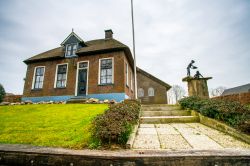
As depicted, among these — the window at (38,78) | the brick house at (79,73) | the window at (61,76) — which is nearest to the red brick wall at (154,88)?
the brick house at (79,73)

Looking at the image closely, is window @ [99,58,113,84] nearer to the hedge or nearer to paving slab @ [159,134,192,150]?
the hedge

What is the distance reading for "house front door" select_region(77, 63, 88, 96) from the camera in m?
13.8

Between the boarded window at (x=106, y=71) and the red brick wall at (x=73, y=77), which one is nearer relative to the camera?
the red brick wall at (x=73, y=77)

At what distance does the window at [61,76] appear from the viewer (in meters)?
14.5

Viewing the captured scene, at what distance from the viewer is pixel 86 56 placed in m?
14.3

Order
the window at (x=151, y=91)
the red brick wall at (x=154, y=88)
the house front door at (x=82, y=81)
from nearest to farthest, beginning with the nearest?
the house front door at (x=82, y=81) → the red brick wall at (x=154, y=88) → the window at (x=151, y=91)

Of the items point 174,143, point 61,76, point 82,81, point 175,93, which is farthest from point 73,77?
point 175,93

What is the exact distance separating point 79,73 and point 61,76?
195 cm

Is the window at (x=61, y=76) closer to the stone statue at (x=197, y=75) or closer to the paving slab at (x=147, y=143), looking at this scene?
the stone statue at (x=197, y=75)

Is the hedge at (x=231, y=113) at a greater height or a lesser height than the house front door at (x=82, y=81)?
lesser

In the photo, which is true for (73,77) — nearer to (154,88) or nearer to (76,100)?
(76,100)

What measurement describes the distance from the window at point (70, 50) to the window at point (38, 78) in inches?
119

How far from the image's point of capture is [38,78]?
15.5 meters

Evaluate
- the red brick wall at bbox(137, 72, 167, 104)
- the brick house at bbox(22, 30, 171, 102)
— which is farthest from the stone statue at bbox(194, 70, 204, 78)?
the red brick wall at bbox(137, 72, 167, 104)
